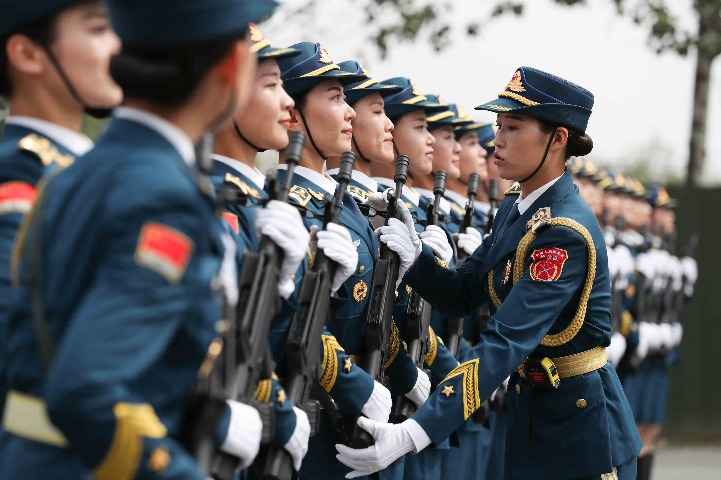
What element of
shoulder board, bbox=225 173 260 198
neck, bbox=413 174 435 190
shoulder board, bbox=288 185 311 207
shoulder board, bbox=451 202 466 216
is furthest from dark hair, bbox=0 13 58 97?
shoulder board, bbox=451 202 466 216

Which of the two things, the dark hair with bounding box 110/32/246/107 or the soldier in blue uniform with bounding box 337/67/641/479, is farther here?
the soldier in blue uniform with bounding box 337/67/641/479

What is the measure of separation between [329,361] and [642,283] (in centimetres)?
828

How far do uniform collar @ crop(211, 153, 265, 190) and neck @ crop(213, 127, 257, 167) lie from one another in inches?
1.0

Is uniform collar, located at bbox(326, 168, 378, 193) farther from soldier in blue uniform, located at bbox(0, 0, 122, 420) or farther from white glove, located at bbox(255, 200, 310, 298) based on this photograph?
soldier in blue uniform, located at bbox(0, 0, 122, 420)

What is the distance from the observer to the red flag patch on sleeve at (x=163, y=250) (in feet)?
7.34

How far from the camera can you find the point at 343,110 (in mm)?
5414

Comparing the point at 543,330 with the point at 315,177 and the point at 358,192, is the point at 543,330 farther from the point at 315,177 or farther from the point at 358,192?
the point at 358,192

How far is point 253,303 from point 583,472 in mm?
1924

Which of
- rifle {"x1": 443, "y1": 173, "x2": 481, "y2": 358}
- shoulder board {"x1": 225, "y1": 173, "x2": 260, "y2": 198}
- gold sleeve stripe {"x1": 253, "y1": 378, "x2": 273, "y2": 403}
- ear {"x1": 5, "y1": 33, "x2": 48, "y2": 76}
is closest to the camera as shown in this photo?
ear {"x1": 5, "y1": 33, "x2": 48, "y2": 76}

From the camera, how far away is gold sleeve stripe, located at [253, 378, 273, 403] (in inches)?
149

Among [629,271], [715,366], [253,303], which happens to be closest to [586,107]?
[253,303]

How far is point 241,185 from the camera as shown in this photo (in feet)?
13.6

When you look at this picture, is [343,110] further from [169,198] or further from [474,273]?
[169,198]

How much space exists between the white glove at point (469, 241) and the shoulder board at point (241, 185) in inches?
118
